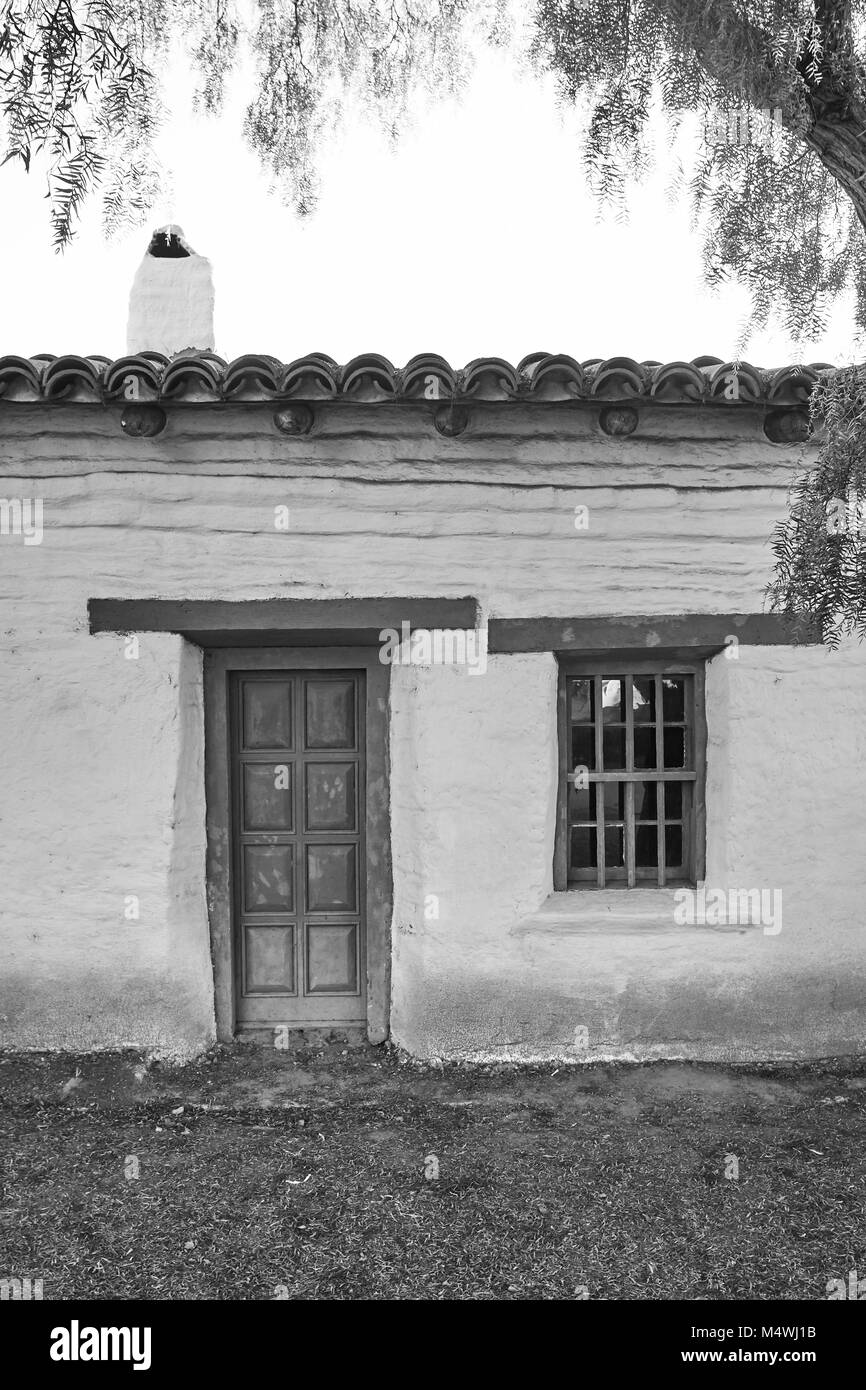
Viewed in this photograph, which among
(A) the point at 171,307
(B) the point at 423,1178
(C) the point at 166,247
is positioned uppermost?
(C) the point at 166,247

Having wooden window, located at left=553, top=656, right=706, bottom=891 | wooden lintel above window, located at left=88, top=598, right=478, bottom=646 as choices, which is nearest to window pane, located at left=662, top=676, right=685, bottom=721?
wooden window, located at left=553, top=656, right=706, bottom=891

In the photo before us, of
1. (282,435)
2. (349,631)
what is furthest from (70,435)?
(349,631)

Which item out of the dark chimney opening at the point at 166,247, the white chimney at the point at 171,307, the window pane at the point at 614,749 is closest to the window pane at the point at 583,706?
the window pane at the point at 614,749

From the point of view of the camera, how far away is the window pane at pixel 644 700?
454 cm

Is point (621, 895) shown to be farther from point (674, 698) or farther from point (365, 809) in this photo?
point (365, 809)

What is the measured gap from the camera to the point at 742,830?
4.29 metres

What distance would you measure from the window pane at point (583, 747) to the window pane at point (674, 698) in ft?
1.26

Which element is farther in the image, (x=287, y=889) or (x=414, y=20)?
(x=287, y=889)

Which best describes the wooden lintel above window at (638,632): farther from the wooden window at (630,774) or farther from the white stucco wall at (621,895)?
the wooden window at (630,774)

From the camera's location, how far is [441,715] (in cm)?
422

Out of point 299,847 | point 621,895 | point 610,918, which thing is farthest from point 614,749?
point 299,847

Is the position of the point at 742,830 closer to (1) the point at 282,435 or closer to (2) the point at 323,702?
(2) the point at 323,702

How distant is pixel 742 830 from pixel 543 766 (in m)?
0.97

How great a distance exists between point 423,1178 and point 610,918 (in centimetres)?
143
